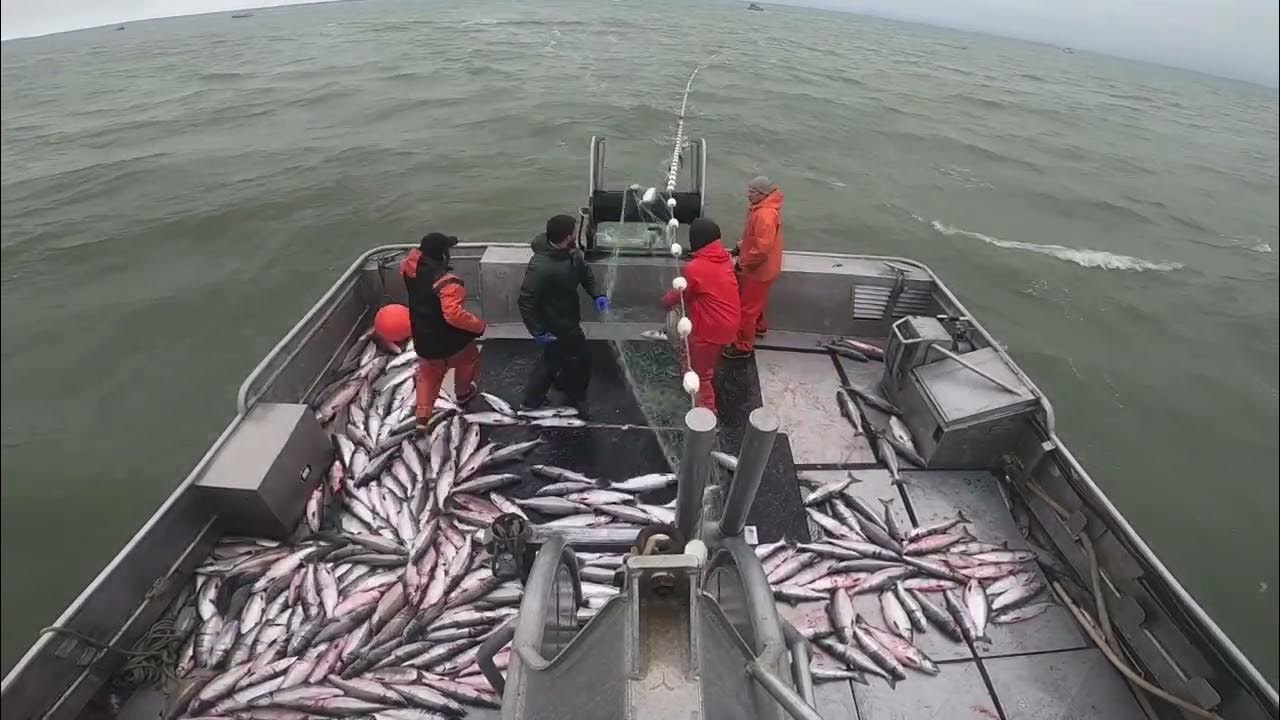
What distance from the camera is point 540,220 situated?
1606cm

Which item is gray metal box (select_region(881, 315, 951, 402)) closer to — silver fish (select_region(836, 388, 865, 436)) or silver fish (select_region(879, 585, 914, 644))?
silver fish (select_region(836, 388, 865, 436))

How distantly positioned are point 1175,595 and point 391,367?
705cm

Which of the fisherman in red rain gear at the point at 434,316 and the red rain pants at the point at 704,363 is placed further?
the red rain pants at the point at 704,363

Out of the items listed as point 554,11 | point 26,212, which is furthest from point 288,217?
point 554,11

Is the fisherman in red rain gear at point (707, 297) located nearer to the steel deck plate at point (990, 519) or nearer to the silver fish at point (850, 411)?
the silver fish at point (850, 411)

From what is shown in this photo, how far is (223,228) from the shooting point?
15219 mm

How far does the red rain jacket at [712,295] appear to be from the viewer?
5203mm

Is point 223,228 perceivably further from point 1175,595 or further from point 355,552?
point 1175,595

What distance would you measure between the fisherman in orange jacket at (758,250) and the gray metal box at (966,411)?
1.73 meters

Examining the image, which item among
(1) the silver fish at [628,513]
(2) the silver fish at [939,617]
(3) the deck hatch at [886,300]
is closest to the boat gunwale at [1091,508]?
(3) the deck hatch at [886,300]

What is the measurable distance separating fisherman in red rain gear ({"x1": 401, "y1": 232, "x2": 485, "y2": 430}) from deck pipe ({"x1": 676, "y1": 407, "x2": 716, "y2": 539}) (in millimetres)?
2734

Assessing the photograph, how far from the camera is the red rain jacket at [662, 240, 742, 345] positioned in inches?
205

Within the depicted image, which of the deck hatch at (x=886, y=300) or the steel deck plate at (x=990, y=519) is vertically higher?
the deck hatch at (x=886, y=300)

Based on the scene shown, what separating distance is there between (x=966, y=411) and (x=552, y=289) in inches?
153
